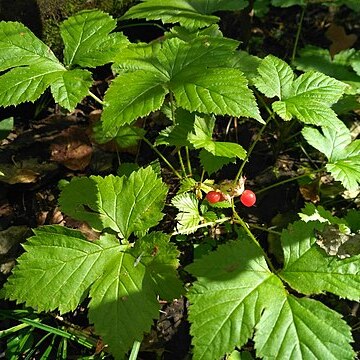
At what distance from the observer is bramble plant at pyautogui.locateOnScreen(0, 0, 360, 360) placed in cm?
160

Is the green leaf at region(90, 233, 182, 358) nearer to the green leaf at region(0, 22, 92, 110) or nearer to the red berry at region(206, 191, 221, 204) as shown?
the red berry at region(206, 191, 221, 204)

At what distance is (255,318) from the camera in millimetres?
1587

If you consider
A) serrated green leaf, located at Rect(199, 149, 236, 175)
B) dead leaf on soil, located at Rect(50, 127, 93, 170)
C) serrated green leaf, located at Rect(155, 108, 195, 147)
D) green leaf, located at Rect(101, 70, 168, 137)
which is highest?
green leaf, located at Rect(101, 70, 168, 137)

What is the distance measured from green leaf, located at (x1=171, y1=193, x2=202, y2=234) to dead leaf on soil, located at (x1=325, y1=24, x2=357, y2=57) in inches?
70.2

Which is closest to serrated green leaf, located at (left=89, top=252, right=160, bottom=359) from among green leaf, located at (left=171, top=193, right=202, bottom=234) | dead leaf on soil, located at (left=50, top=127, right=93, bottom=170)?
green leaf, located at (left=171, top=193, right=202, bottom=234)

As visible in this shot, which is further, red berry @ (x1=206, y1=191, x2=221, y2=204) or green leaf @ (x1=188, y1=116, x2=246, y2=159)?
red berry @ (x1=206, y1=191, x2=221, y2=204)

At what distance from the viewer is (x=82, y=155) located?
8.71ft

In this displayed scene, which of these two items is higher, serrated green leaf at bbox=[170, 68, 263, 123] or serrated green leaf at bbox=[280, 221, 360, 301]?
serrated green leaf at bbox=[170, 68, 263, 123]

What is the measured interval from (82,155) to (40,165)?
0.23 m

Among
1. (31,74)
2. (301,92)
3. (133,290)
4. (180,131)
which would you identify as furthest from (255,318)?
(31,74)

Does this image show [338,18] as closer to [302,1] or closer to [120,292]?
[302,1]

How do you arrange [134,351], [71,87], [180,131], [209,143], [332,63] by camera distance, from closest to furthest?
[134,351], [71,87], [209,143], [180,131], [332,63]

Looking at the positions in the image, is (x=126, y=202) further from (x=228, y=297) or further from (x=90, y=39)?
(x=90, y=39)

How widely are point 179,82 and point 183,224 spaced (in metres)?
0.62
